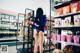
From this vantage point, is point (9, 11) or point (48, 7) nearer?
point (9, 11)

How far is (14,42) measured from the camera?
3.73 m

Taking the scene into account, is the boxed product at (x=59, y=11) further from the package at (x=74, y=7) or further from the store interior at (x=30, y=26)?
the package at (x=74, y=7)

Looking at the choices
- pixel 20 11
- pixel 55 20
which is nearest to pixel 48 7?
pixel 55 20

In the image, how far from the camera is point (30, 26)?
3.83 metres

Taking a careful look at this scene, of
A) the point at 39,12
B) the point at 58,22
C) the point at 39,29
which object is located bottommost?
the point at 39,29

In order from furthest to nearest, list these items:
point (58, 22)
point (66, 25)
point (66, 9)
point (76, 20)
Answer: point (58, 22) < point (66, 9) < point (66, 25) < point (76, 20)

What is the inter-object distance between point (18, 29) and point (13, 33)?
14cm

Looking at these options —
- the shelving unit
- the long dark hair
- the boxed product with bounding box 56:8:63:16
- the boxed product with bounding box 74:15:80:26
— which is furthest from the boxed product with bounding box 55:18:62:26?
the boxed product with bounding box 74:15:80:26

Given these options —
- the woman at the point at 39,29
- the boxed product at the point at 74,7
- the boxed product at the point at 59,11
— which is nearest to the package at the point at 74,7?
the boxed product at the point at 74,7

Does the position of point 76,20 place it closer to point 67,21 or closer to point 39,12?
point 67,21

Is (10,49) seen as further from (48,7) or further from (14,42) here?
(48,7)

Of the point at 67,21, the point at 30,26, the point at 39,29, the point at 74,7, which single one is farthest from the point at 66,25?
the point at 30,26

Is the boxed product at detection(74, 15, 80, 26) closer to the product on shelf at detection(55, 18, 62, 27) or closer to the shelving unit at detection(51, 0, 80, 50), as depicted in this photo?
the shelving unit at detection(51, 0, 80, 50)

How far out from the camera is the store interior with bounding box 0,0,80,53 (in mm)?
3543
